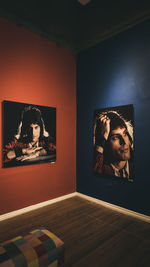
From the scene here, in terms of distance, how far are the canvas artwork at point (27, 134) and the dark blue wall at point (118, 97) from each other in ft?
2.74

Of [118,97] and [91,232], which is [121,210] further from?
[118,97]

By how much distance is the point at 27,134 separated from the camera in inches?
134

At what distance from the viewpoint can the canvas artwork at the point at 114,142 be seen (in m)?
3.33

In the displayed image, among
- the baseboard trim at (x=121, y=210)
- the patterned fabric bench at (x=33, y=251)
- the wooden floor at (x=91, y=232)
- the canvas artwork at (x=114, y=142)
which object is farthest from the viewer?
the canvas artwork at (x=114, y=142)

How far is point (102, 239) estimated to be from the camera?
2.57 metres

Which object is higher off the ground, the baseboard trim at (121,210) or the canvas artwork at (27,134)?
the canvas artwork at (27,134)

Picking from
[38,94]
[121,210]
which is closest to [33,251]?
[121,210]

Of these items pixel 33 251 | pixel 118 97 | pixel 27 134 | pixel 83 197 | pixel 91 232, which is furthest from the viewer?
pixel 83 197

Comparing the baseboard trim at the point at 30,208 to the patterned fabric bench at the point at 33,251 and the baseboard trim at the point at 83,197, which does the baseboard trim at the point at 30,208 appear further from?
the patterned fabric bench at the point at 33,251

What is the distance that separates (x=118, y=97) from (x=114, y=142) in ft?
2.95

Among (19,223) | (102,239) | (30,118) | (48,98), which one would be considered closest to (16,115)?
(30,118)

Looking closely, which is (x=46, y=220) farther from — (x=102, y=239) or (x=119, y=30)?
(x=119, y=30)

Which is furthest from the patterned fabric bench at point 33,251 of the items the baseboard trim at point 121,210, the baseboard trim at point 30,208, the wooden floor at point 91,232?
the baseboard trim at point 121,210

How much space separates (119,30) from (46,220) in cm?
383
